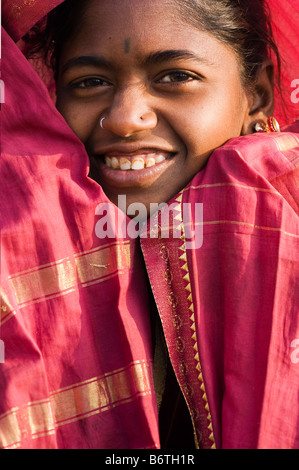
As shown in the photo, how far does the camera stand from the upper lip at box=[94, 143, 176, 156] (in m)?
1.53

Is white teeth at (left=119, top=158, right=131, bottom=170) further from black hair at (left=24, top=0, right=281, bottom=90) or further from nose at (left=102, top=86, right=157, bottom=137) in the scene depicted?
A: black hair at (left=24, top=0, right=281, bottom=90)

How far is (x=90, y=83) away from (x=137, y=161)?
28 centimetres

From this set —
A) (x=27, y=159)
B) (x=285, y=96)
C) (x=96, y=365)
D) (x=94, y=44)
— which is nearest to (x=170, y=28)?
(x=94, y=44)

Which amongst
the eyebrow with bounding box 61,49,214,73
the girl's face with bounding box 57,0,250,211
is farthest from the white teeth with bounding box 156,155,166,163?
the eyebrow with bounding box 61,49,214,73

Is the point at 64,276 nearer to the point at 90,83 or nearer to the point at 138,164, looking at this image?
the point at 138,164

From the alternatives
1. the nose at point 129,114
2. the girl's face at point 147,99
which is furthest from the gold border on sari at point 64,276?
the nose at point 129,114

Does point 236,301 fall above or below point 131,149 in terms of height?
below

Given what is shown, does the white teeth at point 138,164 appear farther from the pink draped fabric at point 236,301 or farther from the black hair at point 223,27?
the black hair at point 223,27

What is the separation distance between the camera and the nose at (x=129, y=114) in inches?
58.4

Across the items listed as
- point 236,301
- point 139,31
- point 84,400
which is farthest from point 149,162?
point 84,400

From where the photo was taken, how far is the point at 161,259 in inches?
56.2

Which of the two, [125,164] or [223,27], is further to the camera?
[223,27]
